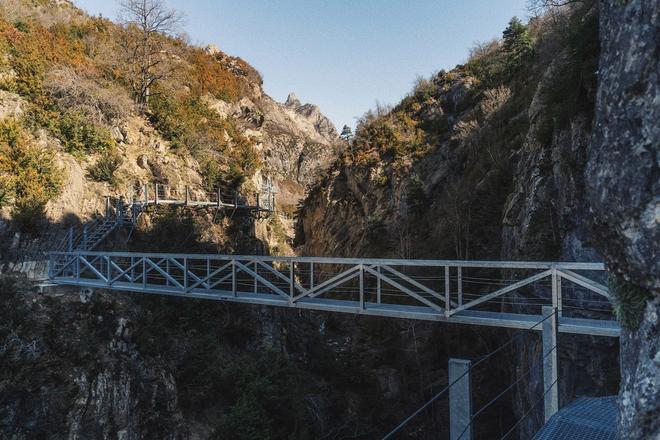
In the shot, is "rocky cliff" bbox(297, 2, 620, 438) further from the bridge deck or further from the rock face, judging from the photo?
the bridge deck

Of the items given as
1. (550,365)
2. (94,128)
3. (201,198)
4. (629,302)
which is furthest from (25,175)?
(629,302)

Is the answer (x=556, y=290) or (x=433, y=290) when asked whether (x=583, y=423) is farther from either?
(x=433, y=290)

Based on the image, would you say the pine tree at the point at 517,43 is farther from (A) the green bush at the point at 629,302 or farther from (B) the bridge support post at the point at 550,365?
(A) the green bush at the point at 629,302

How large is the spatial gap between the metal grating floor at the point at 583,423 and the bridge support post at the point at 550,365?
0.33 meters

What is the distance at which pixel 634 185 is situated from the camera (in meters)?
2.48

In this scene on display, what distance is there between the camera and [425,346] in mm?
14523

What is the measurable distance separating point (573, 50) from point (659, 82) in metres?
6.30

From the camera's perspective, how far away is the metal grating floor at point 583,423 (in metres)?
2.77

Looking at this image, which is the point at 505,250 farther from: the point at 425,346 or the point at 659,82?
the point at 659,82

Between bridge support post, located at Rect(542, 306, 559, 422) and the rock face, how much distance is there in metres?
1.03

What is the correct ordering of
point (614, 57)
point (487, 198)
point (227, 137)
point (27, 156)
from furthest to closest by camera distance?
point (227, 137), point (487, 198), point (27, 156), point (614, 57)

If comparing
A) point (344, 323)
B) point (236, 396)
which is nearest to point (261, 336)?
point (236, 396)

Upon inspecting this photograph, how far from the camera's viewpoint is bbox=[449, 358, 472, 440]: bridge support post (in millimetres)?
3191

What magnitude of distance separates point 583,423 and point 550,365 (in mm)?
836
